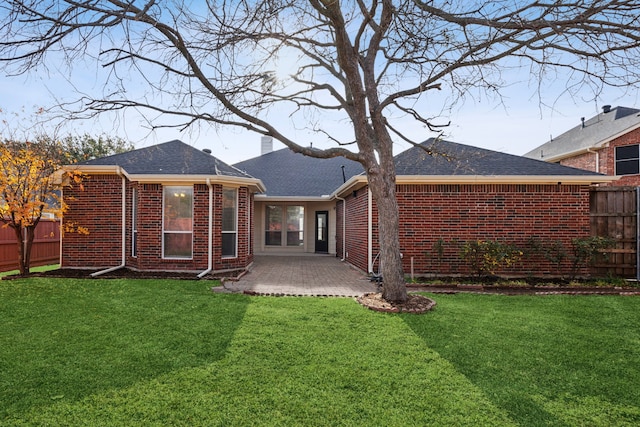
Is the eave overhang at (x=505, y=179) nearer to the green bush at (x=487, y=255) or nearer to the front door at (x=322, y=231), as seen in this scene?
the green bush at (x=487, y=255)

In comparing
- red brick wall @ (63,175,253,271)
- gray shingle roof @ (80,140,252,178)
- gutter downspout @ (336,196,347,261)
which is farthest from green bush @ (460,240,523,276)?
gray shingle roof @ (80,140,252,178)

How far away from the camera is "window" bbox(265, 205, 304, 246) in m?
17.3

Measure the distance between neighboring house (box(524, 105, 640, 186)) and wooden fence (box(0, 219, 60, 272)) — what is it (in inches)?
878

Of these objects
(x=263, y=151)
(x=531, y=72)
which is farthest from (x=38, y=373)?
(x=263, y=151)

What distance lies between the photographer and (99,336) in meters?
4.43

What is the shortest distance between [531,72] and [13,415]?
26.1 feet

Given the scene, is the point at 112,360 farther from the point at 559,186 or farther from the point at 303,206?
the point at 303,206

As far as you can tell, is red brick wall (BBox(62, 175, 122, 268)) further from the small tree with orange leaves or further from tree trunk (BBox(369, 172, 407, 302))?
tree trunk (BBox(369, 172, 407, 302))

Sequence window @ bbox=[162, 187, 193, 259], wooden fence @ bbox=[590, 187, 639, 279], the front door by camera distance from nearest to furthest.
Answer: wooden fence @ bbox=[590, 187, 639, 279] < window @ bbox=[162, 187, 193, 259] < the front door

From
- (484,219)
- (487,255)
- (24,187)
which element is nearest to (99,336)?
(24,187)

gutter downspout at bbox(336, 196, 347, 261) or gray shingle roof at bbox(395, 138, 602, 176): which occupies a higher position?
gray shingle roof at bbox(395, 138, 602, 176)

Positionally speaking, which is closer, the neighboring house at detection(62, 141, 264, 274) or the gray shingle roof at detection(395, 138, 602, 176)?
the gray shingle roof at detection(395, 138, 602, 176)

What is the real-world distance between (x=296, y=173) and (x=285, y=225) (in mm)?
3210

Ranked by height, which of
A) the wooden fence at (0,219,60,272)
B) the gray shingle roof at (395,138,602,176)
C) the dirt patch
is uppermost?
the gray shingle roof at (395,138,602,176)
